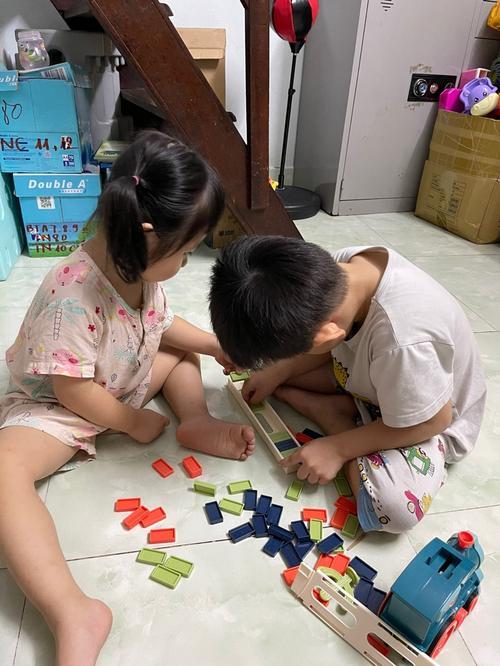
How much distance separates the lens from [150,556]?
704mm

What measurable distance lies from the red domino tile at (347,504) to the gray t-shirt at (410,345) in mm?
163

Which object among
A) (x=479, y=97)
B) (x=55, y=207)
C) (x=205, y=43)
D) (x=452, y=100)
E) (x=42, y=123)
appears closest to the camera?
(x=42, y=123)

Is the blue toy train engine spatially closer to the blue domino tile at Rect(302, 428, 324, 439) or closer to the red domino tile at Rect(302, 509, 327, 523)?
the red domino tile at Rect(302, 509, 327, 523)

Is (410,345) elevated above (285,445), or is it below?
above

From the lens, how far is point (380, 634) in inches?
23.2

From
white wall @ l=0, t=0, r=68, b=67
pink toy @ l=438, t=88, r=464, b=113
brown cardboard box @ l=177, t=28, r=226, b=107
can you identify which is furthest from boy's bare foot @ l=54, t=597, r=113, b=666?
pink toy @ l=438, t=88, r=464, b=113

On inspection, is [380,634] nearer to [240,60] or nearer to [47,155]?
[47,155]

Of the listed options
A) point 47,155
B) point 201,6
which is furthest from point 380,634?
point 201,6

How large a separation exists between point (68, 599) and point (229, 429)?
0.36 metres

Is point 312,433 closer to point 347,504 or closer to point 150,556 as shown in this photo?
point 347,504

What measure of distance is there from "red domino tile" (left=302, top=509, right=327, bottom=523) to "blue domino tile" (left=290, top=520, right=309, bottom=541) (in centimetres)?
1

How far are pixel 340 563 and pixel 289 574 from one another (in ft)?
0.25

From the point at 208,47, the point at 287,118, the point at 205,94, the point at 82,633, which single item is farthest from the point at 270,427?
the point at 287,118

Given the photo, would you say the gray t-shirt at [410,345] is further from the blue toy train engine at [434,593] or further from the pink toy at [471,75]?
the pink toy at [471,75]
